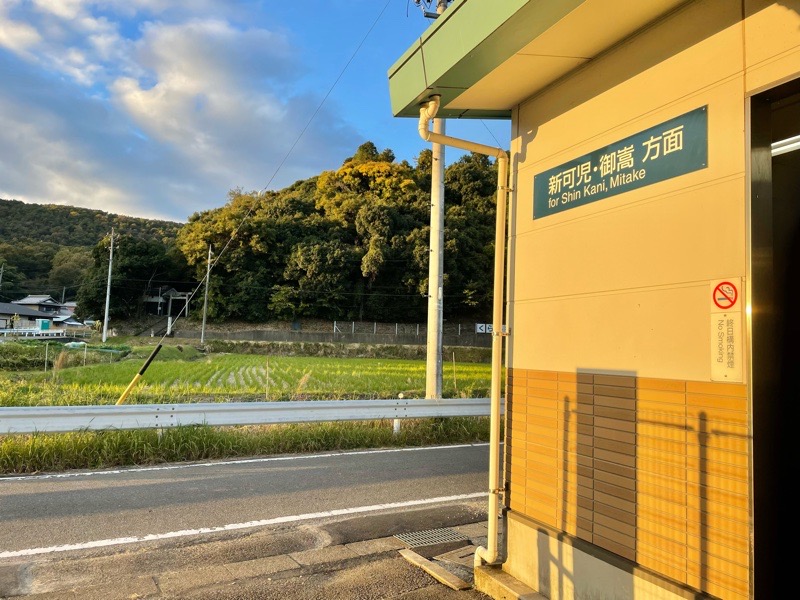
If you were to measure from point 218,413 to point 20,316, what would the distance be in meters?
86.2

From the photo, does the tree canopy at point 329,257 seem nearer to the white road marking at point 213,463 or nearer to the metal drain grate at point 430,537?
the white road marking at point 213,463

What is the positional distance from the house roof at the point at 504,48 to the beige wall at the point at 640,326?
126 millimetres

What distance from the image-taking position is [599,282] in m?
3.10

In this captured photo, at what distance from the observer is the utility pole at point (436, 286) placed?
410 inches

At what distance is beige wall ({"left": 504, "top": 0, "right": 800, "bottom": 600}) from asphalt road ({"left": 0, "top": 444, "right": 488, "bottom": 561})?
250 cm

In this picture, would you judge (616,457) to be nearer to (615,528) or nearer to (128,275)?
(615,528)

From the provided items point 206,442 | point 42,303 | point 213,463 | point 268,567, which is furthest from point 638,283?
point 42,303

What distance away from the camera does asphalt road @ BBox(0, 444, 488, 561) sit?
4.64 metres

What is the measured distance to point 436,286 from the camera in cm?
1062

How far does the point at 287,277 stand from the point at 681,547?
50.9 m

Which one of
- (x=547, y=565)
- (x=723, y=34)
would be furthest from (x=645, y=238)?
(x=547, y=565)

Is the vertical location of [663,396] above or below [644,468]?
above

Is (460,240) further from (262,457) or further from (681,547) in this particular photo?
(681,547)

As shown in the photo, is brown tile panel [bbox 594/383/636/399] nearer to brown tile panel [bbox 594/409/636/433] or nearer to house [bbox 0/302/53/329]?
brown tile panel [bbox 594/409/636/433]
